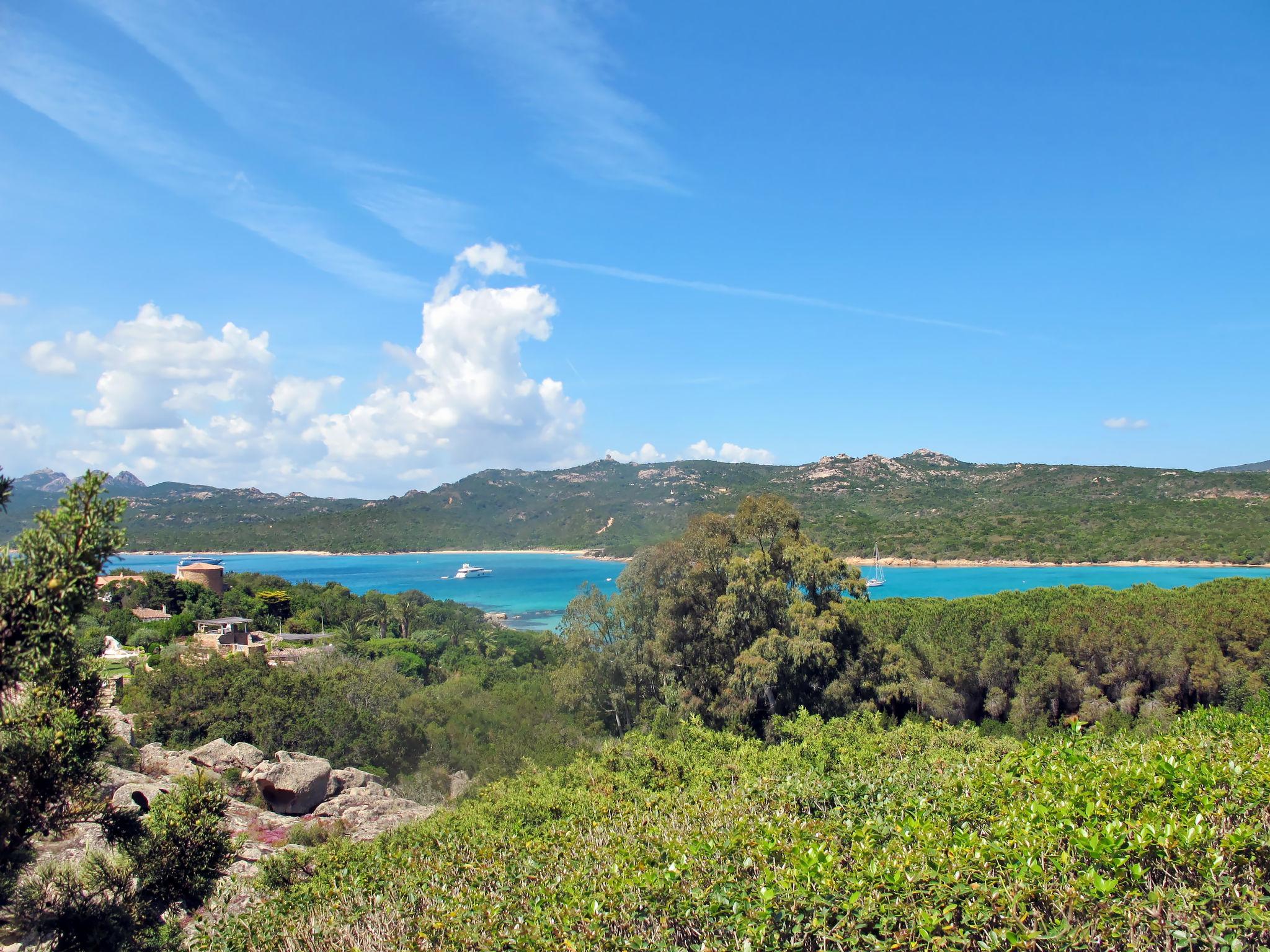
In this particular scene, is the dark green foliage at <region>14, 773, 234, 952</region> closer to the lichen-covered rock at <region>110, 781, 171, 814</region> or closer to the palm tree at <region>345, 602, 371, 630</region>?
the lichen-covered rock at <region>110, 781, 171, 814</region>

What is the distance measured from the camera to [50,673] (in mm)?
4480

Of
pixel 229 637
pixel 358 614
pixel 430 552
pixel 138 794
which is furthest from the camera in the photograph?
pixel 430 552

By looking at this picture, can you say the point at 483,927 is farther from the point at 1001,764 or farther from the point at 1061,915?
the point at 1001,764

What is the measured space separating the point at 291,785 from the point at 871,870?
17.0 metres

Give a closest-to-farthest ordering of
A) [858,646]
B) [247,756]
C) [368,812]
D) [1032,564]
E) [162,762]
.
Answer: [368,812], [247,756], [162,762], [858,646], [1032,564]

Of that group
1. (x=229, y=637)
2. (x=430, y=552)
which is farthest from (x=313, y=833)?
(x=430, y=552)

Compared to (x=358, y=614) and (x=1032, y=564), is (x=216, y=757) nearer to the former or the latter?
(x=358, y=614)

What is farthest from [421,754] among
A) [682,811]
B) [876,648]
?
[682,811]

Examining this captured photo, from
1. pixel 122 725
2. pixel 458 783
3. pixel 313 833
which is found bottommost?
pixel 458 783

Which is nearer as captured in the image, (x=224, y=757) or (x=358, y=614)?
(x=224, y=757)

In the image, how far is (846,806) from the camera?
7.20 m

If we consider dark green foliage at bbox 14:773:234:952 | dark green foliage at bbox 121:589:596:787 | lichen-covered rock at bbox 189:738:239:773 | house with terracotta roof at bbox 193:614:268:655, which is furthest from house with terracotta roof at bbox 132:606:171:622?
dark green foliage at bbox 14:773:234:952

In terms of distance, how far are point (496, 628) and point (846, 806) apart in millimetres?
54156

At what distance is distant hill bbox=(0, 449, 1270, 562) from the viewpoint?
236 ft
